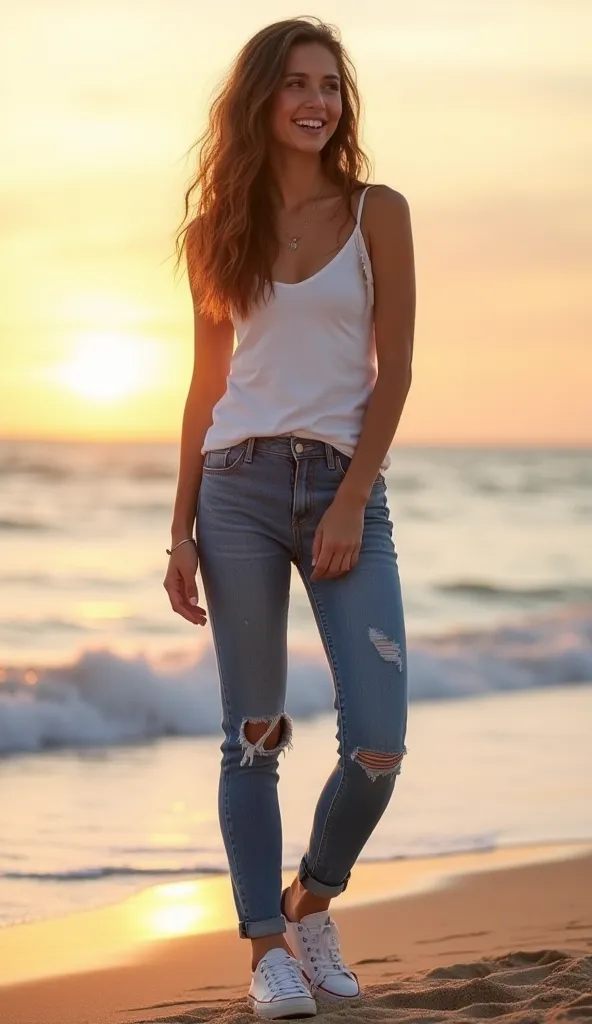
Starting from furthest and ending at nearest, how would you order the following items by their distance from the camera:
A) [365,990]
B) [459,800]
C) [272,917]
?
[459,800]
[365,990]
[272,917]

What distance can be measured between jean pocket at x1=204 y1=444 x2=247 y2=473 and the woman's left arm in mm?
243

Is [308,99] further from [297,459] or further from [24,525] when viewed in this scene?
[24,525]

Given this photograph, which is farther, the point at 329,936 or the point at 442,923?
the point at 442,923

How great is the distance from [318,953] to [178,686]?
5755 millimetres

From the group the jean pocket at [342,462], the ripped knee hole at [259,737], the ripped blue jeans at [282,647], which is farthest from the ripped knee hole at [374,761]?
the jean pocket at [342,462]

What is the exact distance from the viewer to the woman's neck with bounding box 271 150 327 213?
3.19 meters

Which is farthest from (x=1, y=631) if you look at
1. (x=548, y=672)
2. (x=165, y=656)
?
(x=548, y=672)

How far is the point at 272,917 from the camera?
315 centimetres

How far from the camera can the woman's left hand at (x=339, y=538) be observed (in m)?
2.94

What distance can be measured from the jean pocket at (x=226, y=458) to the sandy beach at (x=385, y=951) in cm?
119

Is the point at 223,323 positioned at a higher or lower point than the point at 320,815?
higher

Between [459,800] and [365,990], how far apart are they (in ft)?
7.95

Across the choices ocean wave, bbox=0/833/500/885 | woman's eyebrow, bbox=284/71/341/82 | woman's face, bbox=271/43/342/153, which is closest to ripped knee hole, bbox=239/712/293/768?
woman's face, bbox=271/43/342/153

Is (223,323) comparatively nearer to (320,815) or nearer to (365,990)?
(320,815)
